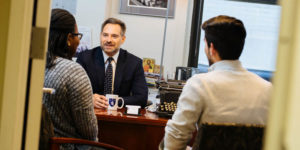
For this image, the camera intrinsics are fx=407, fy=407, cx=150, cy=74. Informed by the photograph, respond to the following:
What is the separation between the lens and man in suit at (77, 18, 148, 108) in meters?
3.28

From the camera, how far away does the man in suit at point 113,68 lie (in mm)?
3277

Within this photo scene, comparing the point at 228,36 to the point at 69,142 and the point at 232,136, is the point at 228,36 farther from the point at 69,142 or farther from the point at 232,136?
the point at 69,142

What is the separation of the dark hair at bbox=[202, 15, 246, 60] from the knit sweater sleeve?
0.70 m

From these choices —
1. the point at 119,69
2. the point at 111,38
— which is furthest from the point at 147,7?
the point at 119,69

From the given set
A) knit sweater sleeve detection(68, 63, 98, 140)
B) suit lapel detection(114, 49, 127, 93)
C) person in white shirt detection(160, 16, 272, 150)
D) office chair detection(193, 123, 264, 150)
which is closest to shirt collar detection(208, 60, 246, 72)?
person in white shirt detection(160, 16, 272, 150)

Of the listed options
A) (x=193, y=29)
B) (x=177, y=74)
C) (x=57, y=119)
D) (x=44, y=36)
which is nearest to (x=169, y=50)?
(x=193, y=29)

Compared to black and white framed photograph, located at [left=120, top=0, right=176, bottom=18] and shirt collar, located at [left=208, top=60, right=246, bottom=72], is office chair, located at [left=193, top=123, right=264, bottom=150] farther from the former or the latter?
black and white framed photograph, located at [left=120, top=0, right=176, bottom=18]

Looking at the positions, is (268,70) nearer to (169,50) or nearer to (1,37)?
(169,50)

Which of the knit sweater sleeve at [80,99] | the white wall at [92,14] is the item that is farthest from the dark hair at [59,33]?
the white wall at [92,14]

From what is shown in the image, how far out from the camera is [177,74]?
3.65 meters

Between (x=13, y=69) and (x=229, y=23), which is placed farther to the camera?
(x=229, y=23)

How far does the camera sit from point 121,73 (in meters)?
3.32

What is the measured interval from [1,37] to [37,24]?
4.7 inches

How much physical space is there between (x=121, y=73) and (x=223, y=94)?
164 centimetres
